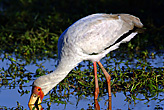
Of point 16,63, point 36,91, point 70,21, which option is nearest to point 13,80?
point 16,63

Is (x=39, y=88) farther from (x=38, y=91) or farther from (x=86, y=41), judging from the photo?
(x=86, y=41)

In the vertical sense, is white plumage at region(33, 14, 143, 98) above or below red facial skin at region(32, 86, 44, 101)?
above

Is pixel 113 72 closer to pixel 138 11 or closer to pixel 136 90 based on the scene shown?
pixel 136 90

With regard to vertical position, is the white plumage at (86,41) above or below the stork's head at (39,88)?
above

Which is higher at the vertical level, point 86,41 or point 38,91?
point 86,41

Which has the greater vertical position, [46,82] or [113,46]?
[113,46]

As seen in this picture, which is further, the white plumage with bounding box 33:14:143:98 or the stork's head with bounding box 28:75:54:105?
the white plumage with bounding box 33:14:143:98

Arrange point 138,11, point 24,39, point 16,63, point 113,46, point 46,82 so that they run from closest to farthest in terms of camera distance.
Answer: point 46,82 < point 113,46 < point 16,63 < point 24,39 < point 138,11

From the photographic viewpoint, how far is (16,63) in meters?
8.56

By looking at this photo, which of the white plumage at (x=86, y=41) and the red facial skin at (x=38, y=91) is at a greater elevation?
the white plumage at (x=86, y=41)

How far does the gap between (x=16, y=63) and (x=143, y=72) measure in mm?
2609

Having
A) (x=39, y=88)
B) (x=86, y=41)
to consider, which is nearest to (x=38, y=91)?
(x=39, y=88)

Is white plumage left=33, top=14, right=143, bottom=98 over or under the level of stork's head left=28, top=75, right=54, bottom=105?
over

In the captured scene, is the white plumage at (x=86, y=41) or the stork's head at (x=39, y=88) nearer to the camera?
the stork's head at (x=39, y=88)
